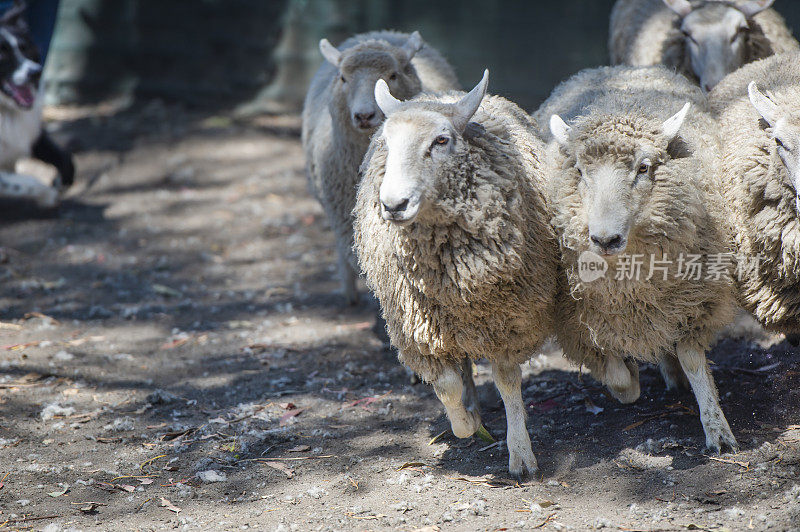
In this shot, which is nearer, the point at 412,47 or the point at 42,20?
the point at 412,47

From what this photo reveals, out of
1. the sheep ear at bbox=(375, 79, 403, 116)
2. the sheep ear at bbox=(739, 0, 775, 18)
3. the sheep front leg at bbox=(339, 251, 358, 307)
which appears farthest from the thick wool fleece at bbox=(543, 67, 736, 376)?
the sheep front leg at bbox=(339, 251, 358, 307)

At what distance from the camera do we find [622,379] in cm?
428

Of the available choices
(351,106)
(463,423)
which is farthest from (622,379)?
(351,106)

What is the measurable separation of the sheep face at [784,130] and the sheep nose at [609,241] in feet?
2.95

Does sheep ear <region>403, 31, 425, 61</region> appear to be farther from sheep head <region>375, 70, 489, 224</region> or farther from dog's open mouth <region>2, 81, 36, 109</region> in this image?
dog's open mouth <region>2, 81, 36, 109</region>

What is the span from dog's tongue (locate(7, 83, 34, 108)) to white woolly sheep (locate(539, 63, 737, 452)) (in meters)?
6.56

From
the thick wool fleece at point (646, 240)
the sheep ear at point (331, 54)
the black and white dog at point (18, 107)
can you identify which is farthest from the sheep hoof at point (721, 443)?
the black and white dog at point (18, 107)

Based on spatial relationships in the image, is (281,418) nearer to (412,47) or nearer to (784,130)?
(412,47)

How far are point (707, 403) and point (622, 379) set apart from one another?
0.44 metres

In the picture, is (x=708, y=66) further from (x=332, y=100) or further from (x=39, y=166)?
(x=39, y=166)

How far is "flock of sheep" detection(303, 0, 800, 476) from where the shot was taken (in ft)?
12.3

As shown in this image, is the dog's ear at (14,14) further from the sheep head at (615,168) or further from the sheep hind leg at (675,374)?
the sheep hind leg at (675,374)

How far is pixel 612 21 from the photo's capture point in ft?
25.8

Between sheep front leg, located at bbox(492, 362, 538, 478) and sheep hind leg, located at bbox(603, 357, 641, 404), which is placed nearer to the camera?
sheep front leg, located at bbox(492, 362, 538, 478)
